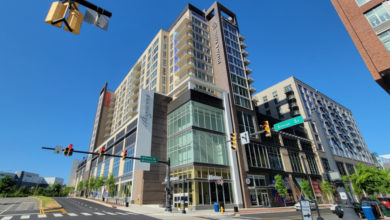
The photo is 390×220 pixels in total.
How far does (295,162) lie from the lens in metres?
46.0

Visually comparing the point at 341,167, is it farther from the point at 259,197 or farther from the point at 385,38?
the point at 385,38

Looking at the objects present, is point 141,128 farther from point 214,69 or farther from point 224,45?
point 224,45

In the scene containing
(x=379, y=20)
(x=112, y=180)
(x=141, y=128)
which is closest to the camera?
(x=379, y=20)

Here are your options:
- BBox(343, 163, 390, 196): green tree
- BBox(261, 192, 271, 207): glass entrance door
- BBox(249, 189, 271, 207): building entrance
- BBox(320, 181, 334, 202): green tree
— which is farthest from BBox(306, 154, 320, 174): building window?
BBox(249, 189, 271, 207): building entrance

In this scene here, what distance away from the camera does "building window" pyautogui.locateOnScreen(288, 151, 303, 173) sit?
4472 cm

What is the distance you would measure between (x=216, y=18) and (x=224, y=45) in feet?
34.7

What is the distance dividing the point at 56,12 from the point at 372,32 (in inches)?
1262

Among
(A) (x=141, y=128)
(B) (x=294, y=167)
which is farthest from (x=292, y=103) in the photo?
(A) (x=141, y=128)

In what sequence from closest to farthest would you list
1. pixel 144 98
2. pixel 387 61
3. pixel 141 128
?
pixel 387 61
pixel 141 128
pixel 144 98

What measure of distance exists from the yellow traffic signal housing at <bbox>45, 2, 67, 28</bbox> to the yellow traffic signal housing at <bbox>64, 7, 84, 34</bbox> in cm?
16

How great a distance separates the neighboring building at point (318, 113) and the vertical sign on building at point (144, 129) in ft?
106

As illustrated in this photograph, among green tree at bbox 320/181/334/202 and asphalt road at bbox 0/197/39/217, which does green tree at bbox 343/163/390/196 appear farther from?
asphalt road at bbox 0/197/39/217

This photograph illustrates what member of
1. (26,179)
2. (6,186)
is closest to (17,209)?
(6,186)

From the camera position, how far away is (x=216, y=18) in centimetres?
5222
